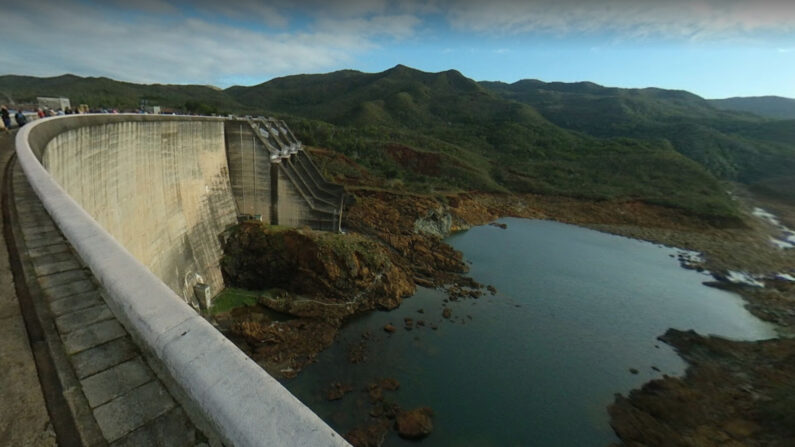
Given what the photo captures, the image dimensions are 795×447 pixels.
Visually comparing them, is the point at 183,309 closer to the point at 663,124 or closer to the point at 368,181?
the point at 368,181

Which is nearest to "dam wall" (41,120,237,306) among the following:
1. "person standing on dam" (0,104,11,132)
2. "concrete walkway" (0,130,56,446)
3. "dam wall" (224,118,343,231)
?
"dam wall" (224,118,343,231)

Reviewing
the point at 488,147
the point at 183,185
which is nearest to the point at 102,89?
the point at 183,185

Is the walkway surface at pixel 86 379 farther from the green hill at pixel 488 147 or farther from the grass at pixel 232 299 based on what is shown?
the green hill at pixel 488 147

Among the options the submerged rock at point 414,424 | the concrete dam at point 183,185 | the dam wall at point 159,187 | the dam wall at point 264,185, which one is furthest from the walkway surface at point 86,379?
the dam wall at point 264,185

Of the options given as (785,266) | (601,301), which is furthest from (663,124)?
(601,301)

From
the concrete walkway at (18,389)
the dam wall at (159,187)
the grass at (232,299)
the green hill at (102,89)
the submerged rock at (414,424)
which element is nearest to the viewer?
the concrete walkway at (18,389)

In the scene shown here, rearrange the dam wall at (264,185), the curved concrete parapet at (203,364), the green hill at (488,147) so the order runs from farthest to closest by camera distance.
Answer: the green hill at (488,147), the dam wall at (264,185), the curved concrete parapet at (203,364)
